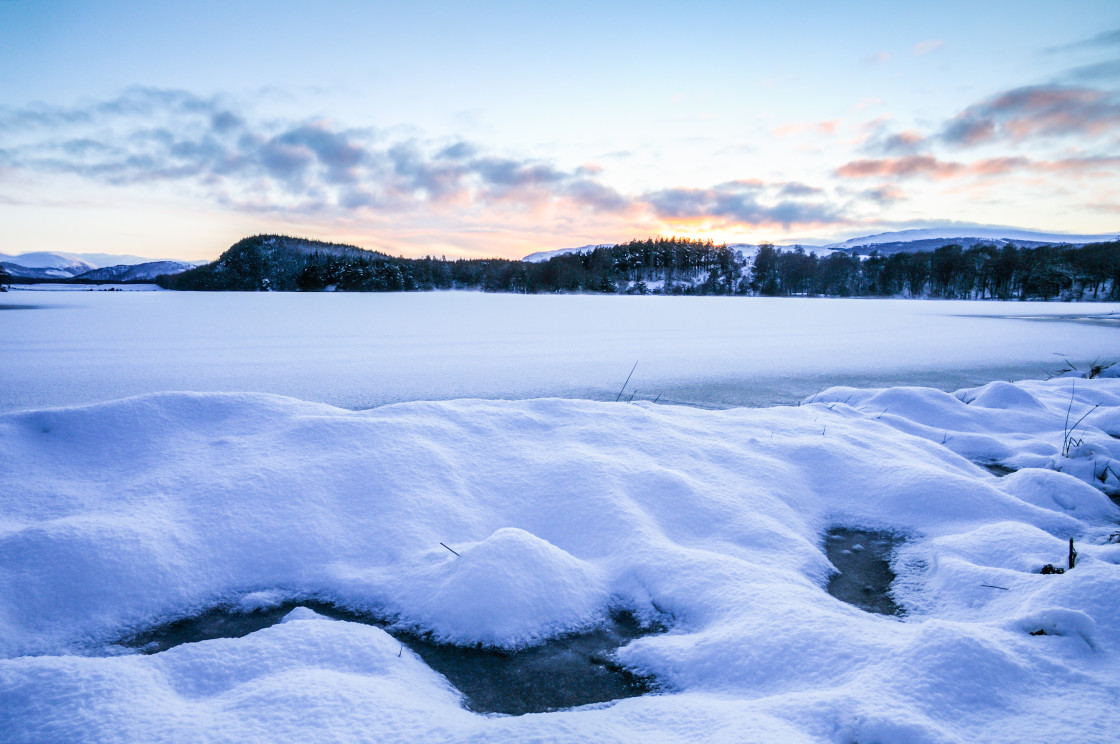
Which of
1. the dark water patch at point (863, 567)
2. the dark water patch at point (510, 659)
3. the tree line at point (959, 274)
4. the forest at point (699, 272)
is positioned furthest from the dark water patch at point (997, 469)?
the tree line at point (959, 274)

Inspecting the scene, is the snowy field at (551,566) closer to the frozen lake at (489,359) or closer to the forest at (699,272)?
the frozen lake at (489,359)

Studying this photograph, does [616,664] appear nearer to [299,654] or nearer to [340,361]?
[299,654]

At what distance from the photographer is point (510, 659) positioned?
74.4 inches

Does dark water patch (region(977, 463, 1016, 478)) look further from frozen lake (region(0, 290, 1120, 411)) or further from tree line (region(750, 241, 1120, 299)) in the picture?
tree line (region(750, 241, 1120, 299))

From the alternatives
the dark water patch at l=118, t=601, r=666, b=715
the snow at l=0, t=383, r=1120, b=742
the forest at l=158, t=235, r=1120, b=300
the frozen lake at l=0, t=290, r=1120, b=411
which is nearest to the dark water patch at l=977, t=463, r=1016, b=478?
the snow at l=0, t=383, r=1120, b=742

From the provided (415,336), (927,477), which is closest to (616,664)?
(927,477)

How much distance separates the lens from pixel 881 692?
151 centimetres

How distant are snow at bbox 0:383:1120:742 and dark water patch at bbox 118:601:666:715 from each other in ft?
0.20

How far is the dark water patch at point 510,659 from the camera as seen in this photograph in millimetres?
1718

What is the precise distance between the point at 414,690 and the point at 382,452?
5.45ft

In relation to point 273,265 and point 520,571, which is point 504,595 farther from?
point 273,265

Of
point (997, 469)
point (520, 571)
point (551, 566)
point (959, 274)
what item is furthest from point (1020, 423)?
point (959, 274)

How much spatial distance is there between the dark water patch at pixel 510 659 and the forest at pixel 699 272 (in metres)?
62.2

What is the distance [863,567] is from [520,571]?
68.6 inches
